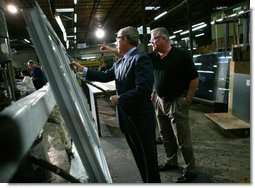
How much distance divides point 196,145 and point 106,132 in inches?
67.3

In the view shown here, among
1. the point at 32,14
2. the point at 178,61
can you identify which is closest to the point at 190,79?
the point at 178,61

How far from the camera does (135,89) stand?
219 cm

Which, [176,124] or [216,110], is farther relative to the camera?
[216,110]

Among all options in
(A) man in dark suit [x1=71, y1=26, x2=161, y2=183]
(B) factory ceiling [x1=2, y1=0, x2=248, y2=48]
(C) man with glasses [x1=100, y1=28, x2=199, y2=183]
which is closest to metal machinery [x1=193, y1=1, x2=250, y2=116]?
(C) man with glasses [x1=100, y1=28, x2=199, y2=183]

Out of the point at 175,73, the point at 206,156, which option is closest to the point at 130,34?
the point at 175,73

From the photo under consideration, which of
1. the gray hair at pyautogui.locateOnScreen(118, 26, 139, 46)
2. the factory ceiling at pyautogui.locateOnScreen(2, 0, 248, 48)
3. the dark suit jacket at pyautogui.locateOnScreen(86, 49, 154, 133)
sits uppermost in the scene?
the factory ceiling at pyautogui.locateOnScreen(2, 0, 248, 48)

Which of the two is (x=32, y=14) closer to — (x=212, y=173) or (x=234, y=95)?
(x=212, y=173)

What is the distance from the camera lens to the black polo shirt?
2859 millimetres

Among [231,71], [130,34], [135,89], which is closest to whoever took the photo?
[135,89]

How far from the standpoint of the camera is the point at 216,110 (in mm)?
6020

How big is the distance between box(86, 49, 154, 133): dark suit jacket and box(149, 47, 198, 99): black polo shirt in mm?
616

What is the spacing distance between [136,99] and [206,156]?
1970mm

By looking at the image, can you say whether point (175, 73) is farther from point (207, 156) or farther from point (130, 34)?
point (207, 156)

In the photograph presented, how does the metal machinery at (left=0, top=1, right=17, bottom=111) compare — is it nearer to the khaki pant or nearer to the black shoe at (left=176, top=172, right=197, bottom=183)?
the khaki pant
